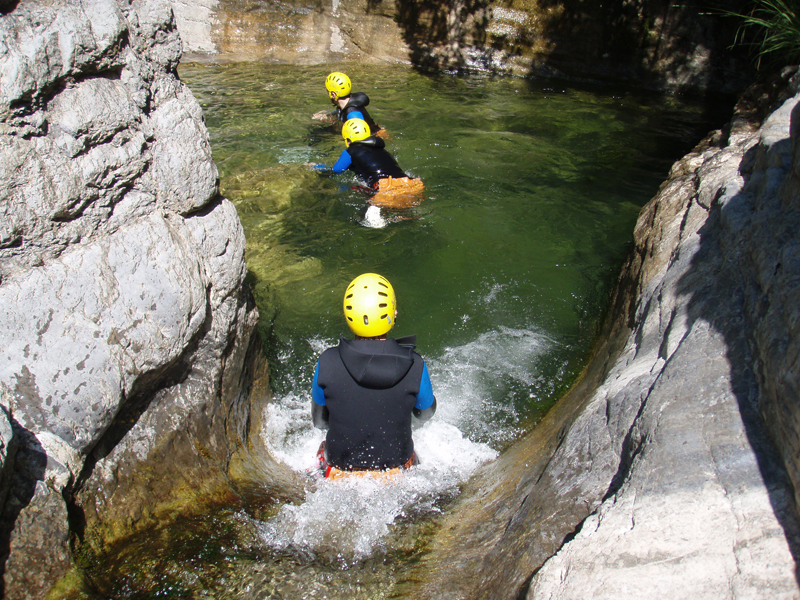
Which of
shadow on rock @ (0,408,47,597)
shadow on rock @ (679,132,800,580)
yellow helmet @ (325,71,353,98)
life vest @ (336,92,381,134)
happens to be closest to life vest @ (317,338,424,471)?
shadow on rock @ (0,408,47,597)

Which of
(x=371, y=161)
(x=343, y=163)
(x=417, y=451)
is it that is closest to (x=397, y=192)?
(x=371, y=161)

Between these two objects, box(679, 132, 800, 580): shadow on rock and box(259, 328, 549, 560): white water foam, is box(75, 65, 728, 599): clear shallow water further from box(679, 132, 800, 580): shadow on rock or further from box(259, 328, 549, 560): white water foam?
box(679, 132, 800, 580): shadow on rock

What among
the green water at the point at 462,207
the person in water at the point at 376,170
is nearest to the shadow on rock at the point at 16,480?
the green water at the point at 462,207

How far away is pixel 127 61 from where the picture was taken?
2.85m

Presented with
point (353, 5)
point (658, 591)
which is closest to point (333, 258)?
point (658, 591)

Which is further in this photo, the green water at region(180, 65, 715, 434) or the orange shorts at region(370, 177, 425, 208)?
the orange shorts at region(370, 177, 425, 208)

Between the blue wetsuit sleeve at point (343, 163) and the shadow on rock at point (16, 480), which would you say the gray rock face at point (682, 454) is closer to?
the shadow on rock at point (16, 480)

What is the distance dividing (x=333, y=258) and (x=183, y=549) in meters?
3.97

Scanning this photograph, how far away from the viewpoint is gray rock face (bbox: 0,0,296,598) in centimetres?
228

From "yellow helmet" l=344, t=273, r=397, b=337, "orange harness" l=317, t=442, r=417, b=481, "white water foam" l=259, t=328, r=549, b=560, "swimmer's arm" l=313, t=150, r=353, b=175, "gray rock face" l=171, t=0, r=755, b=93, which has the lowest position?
"white water foam" l=259, t=328, r=549, b=560

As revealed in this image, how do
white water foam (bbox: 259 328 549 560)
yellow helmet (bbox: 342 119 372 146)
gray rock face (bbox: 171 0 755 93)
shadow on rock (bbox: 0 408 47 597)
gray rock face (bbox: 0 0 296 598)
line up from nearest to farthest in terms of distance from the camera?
shadow on rock (bbox: 0 408 47 597), gray rock face (bbox: 0 0 296 598), white water foam (bbox: 259 328 549 560), yellow helmet (bbox: 342 119 372 146), gray rock face (bbox: 171 0 755 93)

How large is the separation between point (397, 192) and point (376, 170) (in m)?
0.38

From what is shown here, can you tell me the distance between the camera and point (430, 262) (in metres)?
6.06

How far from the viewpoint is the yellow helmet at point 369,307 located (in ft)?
10.3
